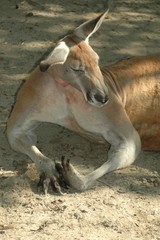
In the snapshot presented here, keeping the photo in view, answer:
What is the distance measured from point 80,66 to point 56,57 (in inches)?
8.6

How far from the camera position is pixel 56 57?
13.4 feet

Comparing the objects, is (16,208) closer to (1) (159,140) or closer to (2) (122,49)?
(1) (159,140)

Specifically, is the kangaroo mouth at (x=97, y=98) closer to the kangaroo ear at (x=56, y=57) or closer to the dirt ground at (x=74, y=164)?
the kangaroo ear at (x=56, y=57)

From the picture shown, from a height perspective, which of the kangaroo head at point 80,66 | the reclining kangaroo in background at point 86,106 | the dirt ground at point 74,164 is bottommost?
the dirt ground at point 74,164

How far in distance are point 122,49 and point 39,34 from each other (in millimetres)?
816

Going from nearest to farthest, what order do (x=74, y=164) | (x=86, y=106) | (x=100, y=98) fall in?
(x=100, y=98) < (x=86, y=106) < (x=74, y=164)

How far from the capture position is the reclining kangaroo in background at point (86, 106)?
167 inches

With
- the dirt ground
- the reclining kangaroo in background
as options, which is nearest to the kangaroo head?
the reclining kangaroo in background

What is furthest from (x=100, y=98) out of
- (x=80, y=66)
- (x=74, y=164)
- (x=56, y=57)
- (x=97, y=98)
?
(x=74, y=164)

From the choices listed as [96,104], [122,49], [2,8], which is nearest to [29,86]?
[96,104]

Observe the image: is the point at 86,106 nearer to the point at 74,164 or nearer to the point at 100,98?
the point at 100,98

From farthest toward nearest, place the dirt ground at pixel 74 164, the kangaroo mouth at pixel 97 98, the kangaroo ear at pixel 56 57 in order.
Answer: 1. the kangaroo mouth at pixel 97 98
2. the kangaroo ear at pixel 56 57
3. the dirt ground at pixel 74 164

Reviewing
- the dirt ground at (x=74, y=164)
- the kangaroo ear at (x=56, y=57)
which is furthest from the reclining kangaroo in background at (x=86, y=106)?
the dirt ground at (x=74, y=164)

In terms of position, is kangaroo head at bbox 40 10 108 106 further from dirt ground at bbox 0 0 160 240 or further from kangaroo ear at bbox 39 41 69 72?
dirt ground at bbox 0 0 160 240
